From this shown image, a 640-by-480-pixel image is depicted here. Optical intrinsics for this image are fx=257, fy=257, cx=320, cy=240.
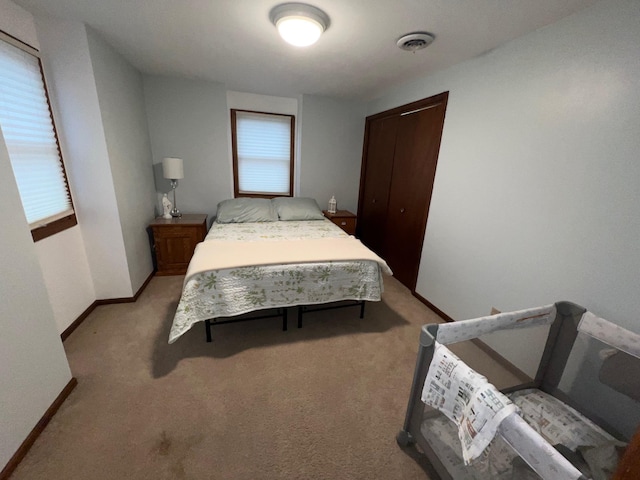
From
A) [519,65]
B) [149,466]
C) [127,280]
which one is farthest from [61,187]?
[519,65]

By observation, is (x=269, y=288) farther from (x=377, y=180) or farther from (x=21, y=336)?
(x=377, y=180)

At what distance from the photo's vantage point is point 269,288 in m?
1.91

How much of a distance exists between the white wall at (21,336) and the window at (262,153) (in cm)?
250

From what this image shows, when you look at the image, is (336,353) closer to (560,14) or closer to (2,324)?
(2,324)

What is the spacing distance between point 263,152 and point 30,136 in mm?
2309

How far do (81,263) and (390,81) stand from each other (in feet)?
11.3

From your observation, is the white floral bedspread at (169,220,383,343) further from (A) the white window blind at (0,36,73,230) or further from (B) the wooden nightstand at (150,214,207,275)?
(B) the wooden nightstand at (150,214,207,275)

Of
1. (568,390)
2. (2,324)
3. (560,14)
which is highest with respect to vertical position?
(560,14)

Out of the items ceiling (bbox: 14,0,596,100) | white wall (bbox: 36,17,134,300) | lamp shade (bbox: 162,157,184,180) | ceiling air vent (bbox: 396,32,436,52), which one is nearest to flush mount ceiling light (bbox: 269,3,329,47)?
ceiling (bbox: 14,0,596,100)

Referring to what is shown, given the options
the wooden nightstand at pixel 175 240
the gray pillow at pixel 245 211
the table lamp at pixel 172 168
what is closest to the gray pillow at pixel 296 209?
the gray pillow at pixel 245 211

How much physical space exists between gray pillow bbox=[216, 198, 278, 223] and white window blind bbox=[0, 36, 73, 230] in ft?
4.65

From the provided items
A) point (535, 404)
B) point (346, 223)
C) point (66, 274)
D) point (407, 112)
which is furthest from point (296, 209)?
point (535, 404)

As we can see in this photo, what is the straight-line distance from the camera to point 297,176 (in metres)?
3.81

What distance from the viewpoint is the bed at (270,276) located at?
5.79 feet
